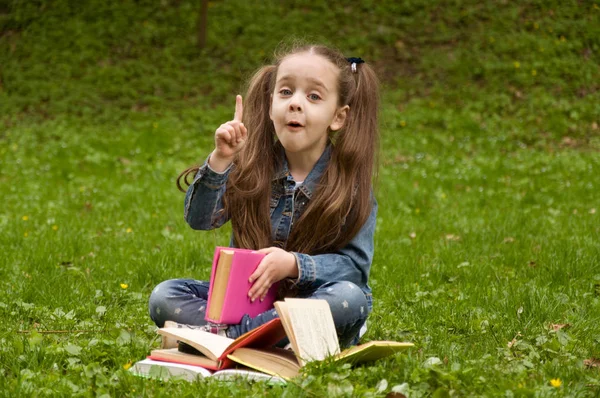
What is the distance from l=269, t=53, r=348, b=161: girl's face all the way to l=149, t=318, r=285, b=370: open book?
880 mm

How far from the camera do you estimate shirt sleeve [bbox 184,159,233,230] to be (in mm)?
3055

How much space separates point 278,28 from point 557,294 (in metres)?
12.9

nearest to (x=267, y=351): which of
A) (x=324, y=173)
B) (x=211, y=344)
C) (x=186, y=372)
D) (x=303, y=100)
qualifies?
(x=211, y=344)

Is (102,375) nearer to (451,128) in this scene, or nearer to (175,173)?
(175,173)

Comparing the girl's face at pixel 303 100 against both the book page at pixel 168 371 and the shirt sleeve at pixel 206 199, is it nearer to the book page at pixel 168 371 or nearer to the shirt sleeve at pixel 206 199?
the shirt sleeve at pixel 206 199

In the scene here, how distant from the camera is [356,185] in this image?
10.7ft

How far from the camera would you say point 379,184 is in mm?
3516

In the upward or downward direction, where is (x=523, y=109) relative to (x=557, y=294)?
upward

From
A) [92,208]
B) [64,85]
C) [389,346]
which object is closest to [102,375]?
[389,346]

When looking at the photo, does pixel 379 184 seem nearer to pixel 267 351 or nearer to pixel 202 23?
pixel 267 351

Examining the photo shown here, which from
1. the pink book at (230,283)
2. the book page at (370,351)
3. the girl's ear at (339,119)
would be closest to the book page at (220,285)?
the pink book at (230,283)

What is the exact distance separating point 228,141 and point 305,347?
0.87m

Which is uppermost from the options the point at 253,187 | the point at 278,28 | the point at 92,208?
the point at 278,28

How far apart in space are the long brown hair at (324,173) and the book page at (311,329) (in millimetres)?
547
